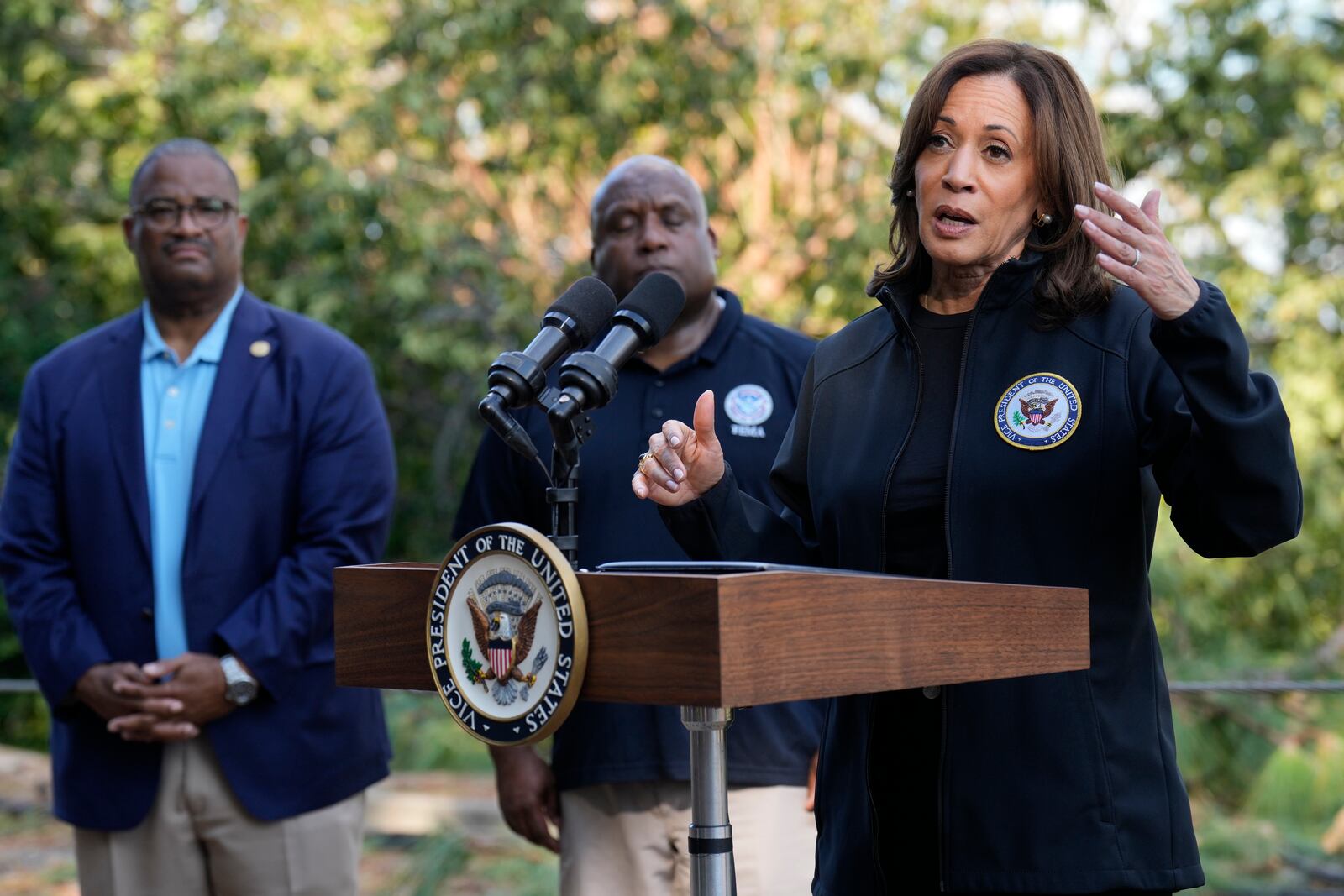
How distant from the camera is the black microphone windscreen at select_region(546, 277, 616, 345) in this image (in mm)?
2100

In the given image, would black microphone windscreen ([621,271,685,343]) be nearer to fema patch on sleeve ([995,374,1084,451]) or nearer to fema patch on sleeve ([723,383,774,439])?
fema patch on sleeve ([995,374,1084,451])

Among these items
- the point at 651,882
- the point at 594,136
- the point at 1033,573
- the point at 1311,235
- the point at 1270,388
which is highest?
the point at 594,136

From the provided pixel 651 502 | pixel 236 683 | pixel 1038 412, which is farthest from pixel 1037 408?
pixel 236 683

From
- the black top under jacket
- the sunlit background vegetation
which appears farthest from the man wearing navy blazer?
the sunlit background vegetation

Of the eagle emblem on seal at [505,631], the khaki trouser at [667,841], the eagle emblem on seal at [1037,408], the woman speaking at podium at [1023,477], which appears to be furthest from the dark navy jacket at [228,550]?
the eagle emblem on seal at [1037,408]

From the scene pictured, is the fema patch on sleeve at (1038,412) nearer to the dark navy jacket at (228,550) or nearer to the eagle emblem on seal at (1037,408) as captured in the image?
the eagle emblem on seal at (1037,408)

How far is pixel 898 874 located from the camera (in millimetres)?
2137

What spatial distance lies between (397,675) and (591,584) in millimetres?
378

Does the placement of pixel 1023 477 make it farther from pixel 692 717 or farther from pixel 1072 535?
pixel 692 717

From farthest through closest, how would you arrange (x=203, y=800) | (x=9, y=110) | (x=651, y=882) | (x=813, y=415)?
1. (x=9, y=110)
2. (x=203, y=800)
3. (x=651, y=882)
4. (x=813, y=415)

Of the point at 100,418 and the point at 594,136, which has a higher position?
the point at 594,136

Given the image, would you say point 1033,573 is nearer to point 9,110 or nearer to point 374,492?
point 374,492

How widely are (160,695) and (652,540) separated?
3.78 feet

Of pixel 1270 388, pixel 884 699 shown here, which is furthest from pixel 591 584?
pixel 1270 388
